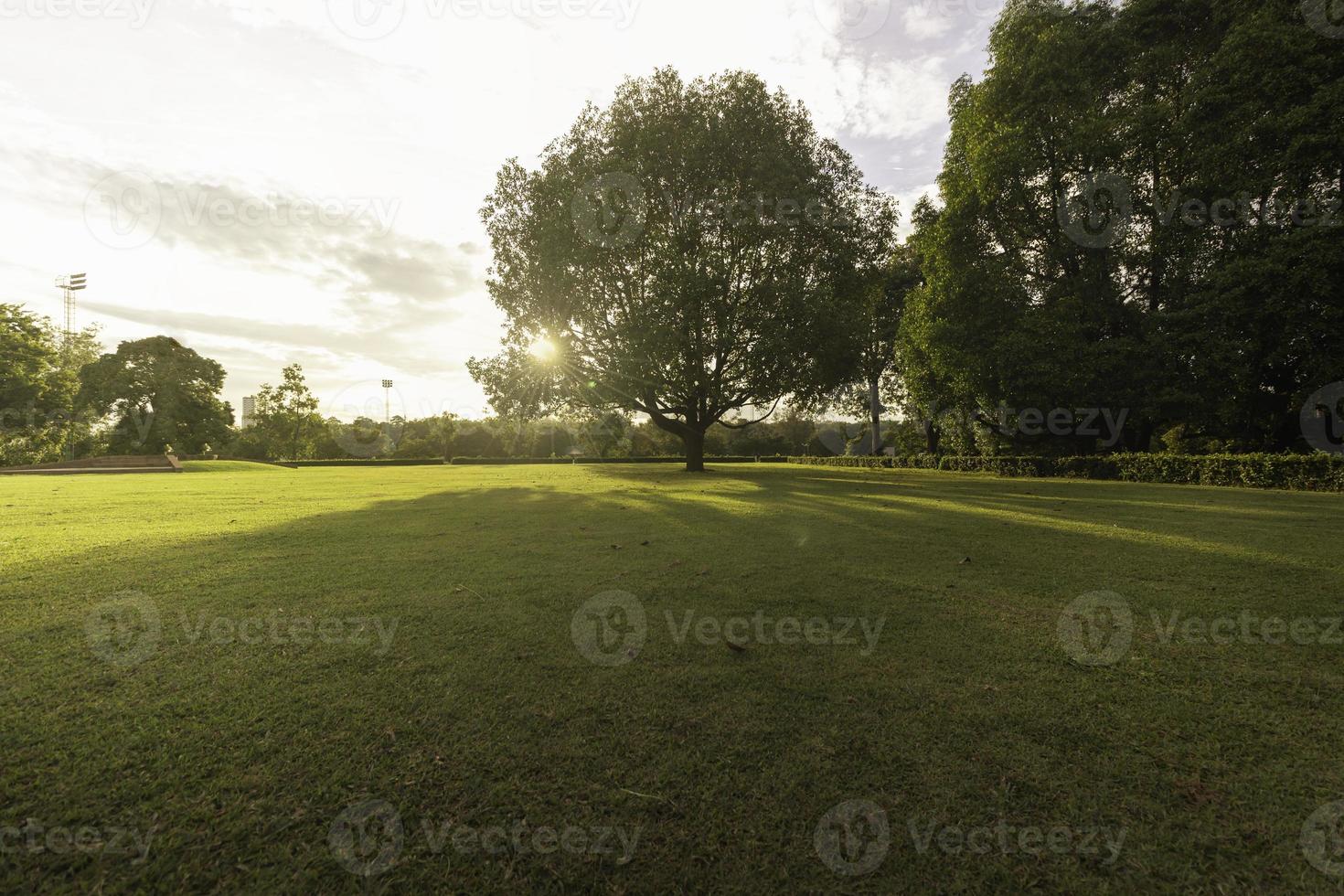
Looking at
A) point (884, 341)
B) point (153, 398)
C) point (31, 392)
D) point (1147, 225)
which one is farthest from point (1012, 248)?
point (153, 398)

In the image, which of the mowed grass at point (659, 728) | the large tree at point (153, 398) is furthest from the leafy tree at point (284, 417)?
the mowed grass at point (659, 728)

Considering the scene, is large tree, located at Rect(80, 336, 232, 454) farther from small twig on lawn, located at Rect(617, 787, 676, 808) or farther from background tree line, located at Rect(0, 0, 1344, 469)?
small twig on lawn, located at Rect(617, 787, 676, 808)

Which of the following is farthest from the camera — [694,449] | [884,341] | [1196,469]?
[884,341]

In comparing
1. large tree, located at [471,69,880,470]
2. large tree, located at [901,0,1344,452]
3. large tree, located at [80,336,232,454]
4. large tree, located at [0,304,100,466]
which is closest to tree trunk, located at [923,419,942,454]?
large tree, located at [901,0,1344,452]

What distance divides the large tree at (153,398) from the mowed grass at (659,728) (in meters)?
62.2

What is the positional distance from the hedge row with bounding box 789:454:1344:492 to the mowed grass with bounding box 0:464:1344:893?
13.2 m

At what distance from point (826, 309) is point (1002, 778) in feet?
63.6

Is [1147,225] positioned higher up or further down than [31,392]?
higher up

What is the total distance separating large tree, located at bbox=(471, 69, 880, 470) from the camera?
20250mm

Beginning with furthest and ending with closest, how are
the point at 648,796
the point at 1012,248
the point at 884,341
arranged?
the point at 884,341
the point at 1012,248
the point at 648,796

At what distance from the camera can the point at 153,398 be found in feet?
166

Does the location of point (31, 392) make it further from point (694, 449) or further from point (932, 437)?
point (932, 437)

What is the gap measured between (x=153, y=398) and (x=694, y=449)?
191 feet

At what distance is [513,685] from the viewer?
10.4ft
